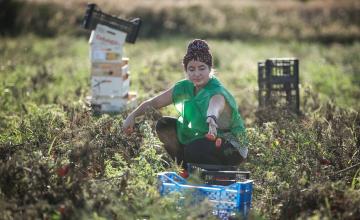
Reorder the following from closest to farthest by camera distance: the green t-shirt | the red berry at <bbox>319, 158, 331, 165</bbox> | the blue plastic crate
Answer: the blue plastic crate, the red berry at <bbox>319, 158, 331, 165</bbox>, the green t-shirt

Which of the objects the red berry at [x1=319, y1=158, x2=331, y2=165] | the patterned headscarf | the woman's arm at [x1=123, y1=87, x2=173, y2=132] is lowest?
the red berry at [x1=319, y1=158, x2=331, y2=165]

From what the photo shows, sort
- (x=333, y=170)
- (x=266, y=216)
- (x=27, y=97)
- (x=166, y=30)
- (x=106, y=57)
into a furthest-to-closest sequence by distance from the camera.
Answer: (x=166, y=30)
(x=27, y=97)
(x=106, y=57)
(x=333, y=170)
(x=266, y=216)

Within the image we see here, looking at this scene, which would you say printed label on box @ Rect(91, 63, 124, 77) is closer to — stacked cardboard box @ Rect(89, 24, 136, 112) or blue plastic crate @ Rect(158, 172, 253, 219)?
stacked cardboard box @ Rect(89, 24, 136, 112)

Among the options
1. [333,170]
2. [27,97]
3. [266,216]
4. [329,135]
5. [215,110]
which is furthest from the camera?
[27,97]

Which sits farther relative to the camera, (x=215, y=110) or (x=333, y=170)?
(x=333, y=170)

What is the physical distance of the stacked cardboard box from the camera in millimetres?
9047

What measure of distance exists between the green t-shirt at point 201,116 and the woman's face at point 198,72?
0.24 ft

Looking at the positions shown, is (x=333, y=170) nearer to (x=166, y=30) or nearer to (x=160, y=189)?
(x=160, y=189)

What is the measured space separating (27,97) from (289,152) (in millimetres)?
5102

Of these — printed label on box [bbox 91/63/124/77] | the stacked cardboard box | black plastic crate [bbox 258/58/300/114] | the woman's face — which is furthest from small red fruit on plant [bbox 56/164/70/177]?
black plastic crate [bbox 258/58/300/114]

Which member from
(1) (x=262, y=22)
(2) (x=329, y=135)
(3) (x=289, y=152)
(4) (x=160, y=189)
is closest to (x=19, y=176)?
(4) (x=160, y=189)

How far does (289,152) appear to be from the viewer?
6.13 meters

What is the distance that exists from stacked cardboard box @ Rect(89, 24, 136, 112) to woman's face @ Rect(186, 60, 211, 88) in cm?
293

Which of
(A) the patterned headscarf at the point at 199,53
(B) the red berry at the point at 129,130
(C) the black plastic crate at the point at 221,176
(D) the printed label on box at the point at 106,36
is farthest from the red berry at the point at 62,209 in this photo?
(D) the printed label on box at the point at 106,36
